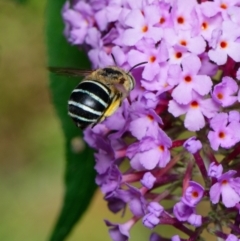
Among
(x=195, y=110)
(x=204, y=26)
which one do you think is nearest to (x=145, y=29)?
(x=204, y=26)

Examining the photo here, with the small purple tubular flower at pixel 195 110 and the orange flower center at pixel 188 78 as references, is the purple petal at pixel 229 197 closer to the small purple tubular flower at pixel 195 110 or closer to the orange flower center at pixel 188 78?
the small purple tubular flower at pixel 195 110

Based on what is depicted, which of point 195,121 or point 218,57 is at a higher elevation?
point 218,57

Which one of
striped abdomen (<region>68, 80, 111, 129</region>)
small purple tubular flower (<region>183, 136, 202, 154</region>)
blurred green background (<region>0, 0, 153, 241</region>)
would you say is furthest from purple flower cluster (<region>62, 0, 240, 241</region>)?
blurred green background (<region>0, 0, 153, 241</region>)

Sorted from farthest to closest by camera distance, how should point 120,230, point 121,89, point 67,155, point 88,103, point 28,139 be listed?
point 28,139 < point 67,155 < point 120,230 < point 121,89 < point 88,103

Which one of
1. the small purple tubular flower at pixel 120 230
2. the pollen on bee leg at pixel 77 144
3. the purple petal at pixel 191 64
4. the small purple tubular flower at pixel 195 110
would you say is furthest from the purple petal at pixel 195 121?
the pollen on bee leg at pixel 77 144

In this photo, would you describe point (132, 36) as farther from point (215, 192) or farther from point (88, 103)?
point (215, 192)

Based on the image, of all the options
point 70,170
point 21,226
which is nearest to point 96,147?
point 70,170

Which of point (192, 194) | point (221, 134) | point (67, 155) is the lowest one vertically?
point (67, 155)
